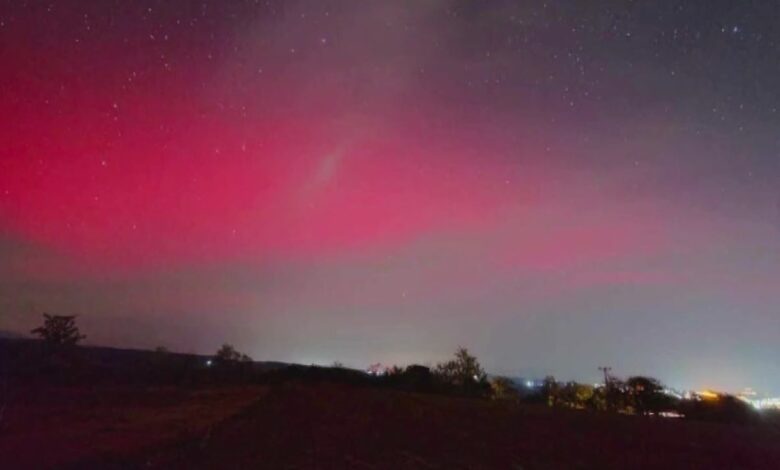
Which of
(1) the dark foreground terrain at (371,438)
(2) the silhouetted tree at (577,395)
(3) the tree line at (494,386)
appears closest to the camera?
(1) the dark foreground terrain at (371,438)

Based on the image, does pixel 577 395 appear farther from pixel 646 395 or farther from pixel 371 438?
pixel 371 438

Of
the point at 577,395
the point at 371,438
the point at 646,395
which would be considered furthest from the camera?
the point at 577,395

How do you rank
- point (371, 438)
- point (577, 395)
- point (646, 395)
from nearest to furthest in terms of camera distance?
point (371, 438) → point (646, 395) → point (577, 395)

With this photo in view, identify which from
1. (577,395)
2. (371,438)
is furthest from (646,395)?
(371,438)

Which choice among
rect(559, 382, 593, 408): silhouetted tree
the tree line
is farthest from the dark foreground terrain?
rect(559, 382, 593, 408): silhouetted tree

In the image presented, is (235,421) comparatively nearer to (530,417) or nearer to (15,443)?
(15,443)

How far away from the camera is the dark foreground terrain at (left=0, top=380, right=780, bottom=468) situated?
1470 centimetres

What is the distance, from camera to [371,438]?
16.2m

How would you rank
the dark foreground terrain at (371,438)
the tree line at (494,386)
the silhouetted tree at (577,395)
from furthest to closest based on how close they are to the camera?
the silhouetted tree at (577,395), the tree line at (494,386), the dark foreground terrain at (371,438)

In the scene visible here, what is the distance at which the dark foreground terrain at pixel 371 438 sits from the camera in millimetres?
14703

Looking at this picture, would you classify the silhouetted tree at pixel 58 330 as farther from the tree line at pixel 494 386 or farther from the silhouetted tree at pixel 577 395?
the silhouetted tree at pixel 577 395

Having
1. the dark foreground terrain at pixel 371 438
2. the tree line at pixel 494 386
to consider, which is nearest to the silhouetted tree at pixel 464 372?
the tree line at pixel 494 386

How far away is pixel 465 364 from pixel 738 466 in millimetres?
41765

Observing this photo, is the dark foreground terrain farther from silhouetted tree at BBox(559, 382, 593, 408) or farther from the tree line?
silhouetted tree at BBox(559, 382, 593, 408)
